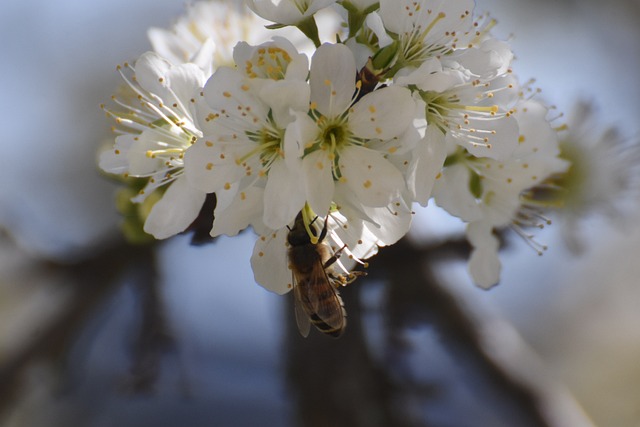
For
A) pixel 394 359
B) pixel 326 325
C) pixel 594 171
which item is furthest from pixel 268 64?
pixel 594 171

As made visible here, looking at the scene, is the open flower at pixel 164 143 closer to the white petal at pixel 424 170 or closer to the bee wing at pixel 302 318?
the bee wing at pixel 302 318

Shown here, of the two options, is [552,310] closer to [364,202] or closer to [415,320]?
[415,320]

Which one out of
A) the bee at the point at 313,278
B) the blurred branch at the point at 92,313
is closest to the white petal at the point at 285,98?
the bee at the point at 313,278

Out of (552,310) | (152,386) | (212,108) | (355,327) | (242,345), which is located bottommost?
(552,310)

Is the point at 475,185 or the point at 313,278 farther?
the point at 475,185

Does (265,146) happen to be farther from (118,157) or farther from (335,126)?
(118,157)

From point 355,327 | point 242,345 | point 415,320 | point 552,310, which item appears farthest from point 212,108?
point 552,310
